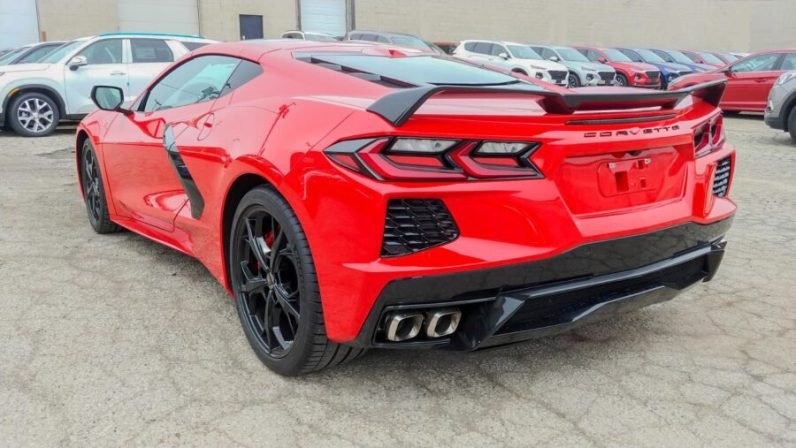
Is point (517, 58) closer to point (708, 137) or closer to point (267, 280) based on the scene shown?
point (708, 137)

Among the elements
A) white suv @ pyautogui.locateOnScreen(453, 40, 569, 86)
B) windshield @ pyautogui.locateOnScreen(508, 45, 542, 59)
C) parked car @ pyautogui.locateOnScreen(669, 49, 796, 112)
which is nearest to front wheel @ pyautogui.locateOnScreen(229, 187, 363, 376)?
parked car @ pyautogui.locateOnScreen(669, 49, 796, 112)

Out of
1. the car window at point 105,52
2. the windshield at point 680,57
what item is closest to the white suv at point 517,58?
the windshield at point 680,57

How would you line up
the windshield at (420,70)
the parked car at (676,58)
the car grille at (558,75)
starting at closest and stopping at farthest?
the windshield at (420,70)
the car grille at (558,75)
the parked car at (676,58)

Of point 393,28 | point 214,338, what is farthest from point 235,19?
point 214,338

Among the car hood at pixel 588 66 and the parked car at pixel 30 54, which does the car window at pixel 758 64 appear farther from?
the parked car at pixel 30 54

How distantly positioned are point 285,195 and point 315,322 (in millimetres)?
465

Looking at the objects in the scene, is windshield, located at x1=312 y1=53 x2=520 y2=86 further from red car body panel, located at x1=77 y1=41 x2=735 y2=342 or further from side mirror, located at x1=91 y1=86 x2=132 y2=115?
side mirror, located at x1=91 y1=86 x2=132 y2=115

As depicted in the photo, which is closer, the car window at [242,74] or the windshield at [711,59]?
the car window at [242,74]

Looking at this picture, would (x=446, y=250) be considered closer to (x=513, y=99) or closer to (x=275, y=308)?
(x=513, y=99)

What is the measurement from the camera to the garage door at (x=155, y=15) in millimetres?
23750

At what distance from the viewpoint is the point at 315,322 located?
2.33 metres

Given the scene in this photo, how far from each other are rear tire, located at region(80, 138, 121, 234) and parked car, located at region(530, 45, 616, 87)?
48.9ft

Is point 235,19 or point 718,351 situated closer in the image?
point 718,351

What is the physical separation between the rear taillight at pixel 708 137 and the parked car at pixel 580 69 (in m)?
15.3
